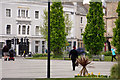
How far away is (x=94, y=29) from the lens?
125 ft

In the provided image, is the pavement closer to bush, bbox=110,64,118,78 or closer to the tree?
bush, bbox=110,64,118,78

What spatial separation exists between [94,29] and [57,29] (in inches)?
173

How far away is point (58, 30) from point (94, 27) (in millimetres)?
4628

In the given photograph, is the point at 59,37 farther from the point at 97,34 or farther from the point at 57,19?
the point at 97,34

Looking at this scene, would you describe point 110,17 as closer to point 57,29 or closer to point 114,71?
point 57,29

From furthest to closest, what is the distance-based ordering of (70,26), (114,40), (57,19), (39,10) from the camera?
(39,10), (70,26), (57,19), (114,40)

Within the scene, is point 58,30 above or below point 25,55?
above

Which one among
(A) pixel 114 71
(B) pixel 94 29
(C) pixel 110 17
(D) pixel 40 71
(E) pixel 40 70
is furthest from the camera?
(C) pixel 110 17

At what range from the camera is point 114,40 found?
36.8 meters

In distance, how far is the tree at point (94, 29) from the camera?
38.1 metres

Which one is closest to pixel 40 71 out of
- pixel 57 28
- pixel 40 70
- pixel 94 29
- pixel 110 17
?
pixel 40 70

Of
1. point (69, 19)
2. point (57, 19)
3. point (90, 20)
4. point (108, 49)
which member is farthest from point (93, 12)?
point (108, 49)

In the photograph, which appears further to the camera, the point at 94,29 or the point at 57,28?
the point at 57,28

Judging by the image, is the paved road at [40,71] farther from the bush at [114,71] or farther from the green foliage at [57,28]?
the green foliage at [57,28]
